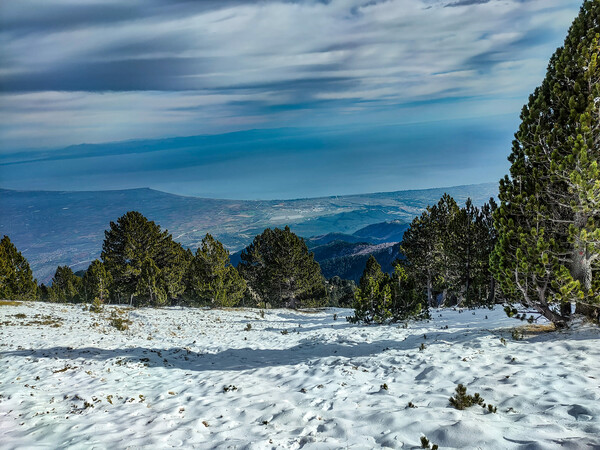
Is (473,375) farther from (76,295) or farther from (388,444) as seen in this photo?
(76,295)

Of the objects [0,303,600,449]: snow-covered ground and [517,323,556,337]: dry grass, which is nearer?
[0,303,600,449]: snow-covered ground

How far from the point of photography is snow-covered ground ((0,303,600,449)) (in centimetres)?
546

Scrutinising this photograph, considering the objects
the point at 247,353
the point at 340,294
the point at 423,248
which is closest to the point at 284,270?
the point at 423,248

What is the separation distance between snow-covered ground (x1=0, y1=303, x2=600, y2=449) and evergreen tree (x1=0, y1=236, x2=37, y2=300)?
3751cm

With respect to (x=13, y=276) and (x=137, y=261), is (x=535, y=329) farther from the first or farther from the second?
(x=13, y=276)

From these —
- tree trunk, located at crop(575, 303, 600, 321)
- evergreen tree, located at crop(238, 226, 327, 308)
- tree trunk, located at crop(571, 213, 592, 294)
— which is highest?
tree trunk, located at crop(571, 213, 592, 294)

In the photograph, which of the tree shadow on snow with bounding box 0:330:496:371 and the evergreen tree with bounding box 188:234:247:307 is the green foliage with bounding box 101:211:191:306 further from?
the tree shadow on snow with bounding box 0:330:496:371

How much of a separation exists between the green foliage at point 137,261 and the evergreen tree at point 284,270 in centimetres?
1091

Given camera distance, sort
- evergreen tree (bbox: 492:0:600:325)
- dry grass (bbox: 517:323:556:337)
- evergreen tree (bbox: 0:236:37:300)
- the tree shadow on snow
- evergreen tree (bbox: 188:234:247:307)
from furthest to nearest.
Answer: evergreen tree (bbox: 0:236:37:300) < evergreen tree (bbox: 188:234:247:307) < the tree shadow on snow < dry grass (bbox: 517:323:556:337) < evergreen tree (bbox: 492:0:600:325)

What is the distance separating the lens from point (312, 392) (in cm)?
811

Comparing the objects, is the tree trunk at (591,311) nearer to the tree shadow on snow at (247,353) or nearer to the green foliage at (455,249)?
the tree shadow on snow at (247,353)

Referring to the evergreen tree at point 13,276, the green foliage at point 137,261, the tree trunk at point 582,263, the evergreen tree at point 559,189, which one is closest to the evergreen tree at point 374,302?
the evergreen tree at point 559,189

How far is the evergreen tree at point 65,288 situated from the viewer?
66.9 m

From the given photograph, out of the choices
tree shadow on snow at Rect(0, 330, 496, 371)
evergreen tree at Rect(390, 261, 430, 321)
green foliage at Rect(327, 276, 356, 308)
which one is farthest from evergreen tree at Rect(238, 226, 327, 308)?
tree shadow on snow at Rect(0, 330, 496, 371)
